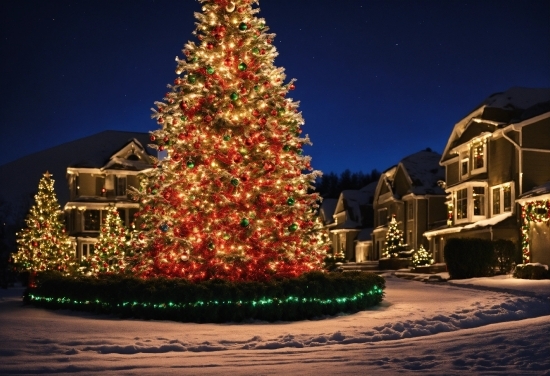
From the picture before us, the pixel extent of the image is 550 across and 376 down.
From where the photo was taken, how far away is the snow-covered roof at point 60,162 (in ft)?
162

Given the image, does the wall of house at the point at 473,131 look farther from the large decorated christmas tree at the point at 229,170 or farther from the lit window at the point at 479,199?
the large decorated christmas tree at the point at 229,170

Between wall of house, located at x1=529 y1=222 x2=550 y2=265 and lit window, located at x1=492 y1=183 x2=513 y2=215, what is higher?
lit window, located at x1=492 y1=183 x2=513 y2=215

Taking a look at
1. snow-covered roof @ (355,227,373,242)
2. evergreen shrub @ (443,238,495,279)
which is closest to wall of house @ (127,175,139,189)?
snow-covered roof @ (355,227,373,242)

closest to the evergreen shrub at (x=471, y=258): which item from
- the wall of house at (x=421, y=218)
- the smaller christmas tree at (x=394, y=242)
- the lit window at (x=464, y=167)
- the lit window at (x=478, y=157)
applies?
the lit window at (x=478, y=157)

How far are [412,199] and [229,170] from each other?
31436 millimetres

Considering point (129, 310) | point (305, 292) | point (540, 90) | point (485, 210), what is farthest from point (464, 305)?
point (540, 90)

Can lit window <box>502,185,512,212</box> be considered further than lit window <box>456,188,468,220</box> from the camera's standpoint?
No

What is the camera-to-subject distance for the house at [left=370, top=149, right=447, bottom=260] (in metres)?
44.3

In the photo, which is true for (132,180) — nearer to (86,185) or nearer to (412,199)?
(86,185)

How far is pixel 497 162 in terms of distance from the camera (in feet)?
111

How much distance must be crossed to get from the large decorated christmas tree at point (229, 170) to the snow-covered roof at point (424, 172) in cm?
Answer: 2906

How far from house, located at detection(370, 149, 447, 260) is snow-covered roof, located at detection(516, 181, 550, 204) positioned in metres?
13.0

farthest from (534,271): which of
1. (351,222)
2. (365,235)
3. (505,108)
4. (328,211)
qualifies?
(328,211)

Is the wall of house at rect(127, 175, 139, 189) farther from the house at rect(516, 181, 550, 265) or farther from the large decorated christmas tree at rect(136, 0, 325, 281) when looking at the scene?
the large decorated christmas tree at rect(136, 0, 325, 281)
